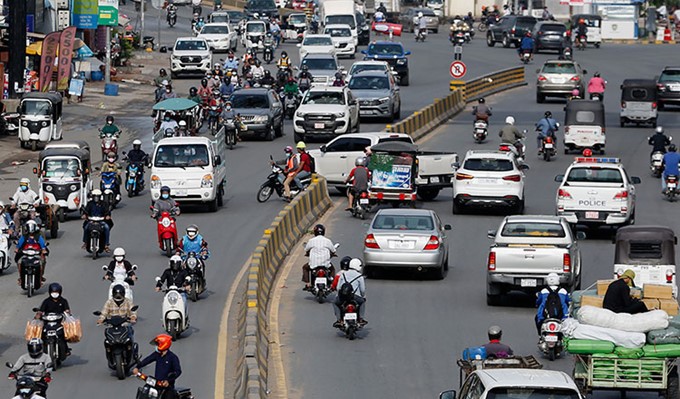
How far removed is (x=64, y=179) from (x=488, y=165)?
1032cm

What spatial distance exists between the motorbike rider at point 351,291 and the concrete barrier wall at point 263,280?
50.1 inches

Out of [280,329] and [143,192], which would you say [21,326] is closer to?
[280,329]

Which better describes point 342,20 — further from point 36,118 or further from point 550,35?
point 36,118

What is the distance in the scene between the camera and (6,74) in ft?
192

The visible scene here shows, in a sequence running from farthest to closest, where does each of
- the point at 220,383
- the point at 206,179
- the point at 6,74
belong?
the point at 6,74 → the point at 206,179 → the point at 220,383

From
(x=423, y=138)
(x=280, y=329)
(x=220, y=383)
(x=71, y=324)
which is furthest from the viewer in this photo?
(x=423, y=138)

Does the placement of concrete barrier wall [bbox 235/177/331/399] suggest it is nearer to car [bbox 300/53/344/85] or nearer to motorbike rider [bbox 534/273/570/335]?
motorbike rider [bbox 534/273/570/335]

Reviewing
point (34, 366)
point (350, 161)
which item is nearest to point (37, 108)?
point (350, 161)

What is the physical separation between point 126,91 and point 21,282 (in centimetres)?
3931

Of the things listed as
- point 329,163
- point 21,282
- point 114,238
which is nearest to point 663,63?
point 329,163

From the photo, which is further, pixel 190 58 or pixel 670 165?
pixel 190 58

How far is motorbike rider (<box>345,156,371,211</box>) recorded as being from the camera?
37.5 metres

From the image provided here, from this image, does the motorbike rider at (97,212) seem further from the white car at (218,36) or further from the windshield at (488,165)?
the white car at (218,36)

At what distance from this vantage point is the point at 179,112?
49031mm
